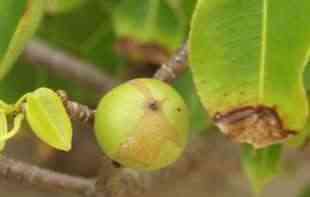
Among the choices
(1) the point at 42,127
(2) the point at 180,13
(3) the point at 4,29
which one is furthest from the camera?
(2) the point at 180,13

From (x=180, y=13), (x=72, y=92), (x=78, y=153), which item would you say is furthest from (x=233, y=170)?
(x=180, y=13)

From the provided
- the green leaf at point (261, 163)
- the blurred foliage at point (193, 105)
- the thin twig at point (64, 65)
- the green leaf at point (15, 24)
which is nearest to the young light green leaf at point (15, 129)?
the green leaf at point (15, 24)

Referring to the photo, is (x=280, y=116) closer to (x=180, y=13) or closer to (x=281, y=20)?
(x=281, y=20)

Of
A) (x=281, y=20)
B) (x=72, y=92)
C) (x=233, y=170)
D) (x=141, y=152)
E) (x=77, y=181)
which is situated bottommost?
(x=233, y=170)

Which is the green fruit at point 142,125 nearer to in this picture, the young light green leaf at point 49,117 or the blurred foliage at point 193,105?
the young light green leaf at point 49,117

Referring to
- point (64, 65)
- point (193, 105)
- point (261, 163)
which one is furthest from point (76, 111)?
point (64, 65)

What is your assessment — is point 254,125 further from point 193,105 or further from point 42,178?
point 193,105

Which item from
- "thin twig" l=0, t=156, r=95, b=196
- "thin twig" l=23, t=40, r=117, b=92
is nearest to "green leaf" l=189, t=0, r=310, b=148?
"thin twig" l=0, t=156, r=95, b=196
